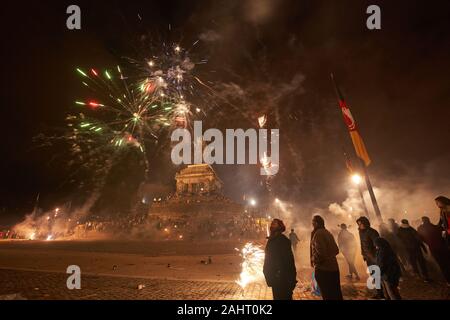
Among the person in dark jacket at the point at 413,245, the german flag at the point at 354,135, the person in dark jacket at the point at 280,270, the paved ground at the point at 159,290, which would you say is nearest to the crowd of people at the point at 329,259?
the person in dark jacket at the point at 280,270

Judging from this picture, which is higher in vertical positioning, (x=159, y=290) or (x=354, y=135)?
(x=354, y=135)

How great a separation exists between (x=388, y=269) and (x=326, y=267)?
192 cm

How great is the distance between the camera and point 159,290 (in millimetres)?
7758

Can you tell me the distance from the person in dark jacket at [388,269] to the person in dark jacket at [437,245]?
3.69 metres

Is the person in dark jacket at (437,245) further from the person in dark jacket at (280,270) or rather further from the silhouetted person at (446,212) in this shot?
the person in dark jacket at (280,270)

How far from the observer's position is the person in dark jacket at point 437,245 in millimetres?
7960

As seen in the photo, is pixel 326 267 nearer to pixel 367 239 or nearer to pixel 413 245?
pixel 367 239

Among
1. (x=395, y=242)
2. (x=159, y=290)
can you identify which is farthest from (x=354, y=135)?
(x=159, y=290)
